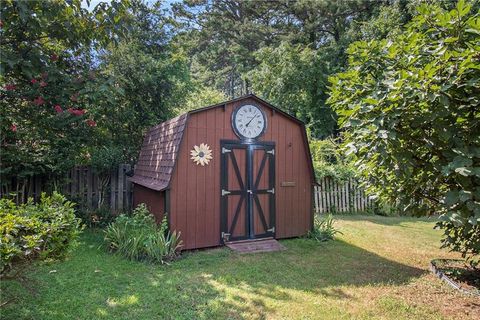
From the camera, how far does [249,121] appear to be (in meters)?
6.32

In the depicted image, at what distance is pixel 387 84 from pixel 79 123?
21.1 ft

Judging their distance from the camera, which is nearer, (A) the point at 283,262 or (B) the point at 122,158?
(A) the point at 283,262

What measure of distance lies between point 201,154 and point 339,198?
259 inches

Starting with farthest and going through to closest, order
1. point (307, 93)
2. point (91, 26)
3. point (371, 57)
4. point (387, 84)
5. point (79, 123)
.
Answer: point (307, 93)
point (79, 123)
point (91, 26)
point (371, 57)
point (387, 84)

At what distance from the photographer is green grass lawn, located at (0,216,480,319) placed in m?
3.35

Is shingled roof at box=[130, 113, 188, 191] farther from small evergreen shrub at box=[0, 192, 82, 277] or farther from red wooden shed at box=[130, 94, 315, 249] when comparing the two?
small evergreen shrub at box=[0, 192, 82, 277]

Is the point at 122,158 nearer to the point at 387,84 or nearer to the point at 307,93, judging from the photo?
the point at 387,84

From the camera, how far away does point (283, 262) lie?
517 cm

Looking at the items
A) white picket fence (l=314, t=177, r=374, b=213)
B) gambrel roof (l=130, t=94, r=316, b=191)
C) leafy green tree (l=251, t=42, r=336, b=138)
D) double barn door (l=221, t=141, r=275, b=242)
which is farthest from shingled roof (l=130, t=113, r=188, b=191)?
leafy green tree (l=251, t=42, r=336, b=138)

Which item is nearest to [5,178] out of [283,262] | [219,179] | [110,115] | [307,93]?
[110,115]

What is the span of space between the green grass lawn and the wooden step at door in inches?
8.6

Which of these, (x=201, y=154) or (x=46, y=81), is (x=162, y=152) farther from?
(x=46, y=81)

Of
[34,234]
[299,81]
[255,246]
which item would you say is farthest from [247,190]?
[299,81]

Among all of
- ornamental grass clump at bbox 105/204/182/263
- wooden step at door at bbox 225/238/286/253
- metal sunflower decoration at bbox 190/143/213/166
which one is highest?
metal sunflower decoration at bbox 190/143/213/166
